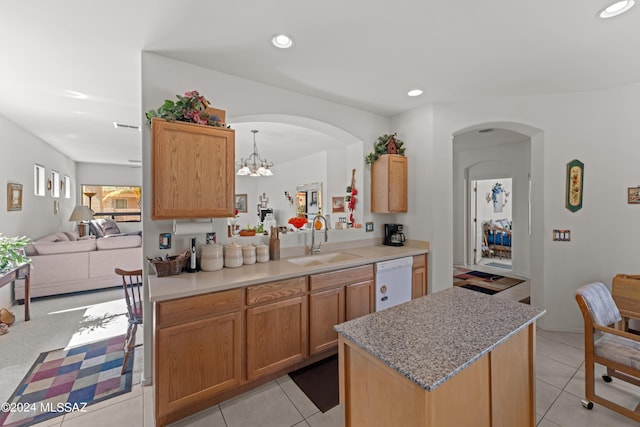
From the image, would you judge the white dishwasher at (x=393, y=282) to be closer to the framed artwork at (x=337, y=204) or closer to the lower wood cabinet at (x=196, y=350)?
the lower wood cabinet at (x=196, y=350)

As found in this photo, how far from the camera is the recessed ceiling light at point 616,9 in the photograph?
1664 mm

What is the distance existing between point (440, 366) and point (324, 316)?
1.56 m

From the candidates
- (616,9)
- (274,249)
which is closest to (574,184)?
(616,9)

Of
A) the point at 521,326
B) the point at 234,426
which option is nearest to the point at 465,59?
the point at 521,326

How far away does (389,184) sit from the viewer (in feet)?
11.2

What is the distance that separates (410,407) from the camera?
966 millimetres

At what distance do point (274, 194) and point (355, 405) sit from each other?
7520 mm

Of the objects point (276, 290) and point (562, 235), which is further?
point (562, 235)

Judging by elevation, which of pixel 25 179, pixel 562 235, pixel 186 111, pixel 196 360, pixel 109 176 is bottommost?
pixel 196 360

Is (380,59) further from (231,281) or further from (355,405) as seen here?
(355,405)

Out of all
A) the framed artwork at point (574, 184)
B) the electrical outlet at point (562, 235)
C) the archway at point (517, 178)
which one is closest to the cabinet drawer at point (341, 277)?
the archway at point (517, 178)

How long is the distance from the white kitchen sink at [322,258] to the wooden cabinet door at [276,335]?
569 mm

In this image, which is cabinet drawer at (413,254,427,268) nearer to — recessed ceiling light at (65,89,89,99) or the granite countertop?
the granite countertop

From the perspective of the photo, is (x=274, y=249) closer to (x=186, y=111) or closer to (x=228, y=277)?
(x=228, y=277)
